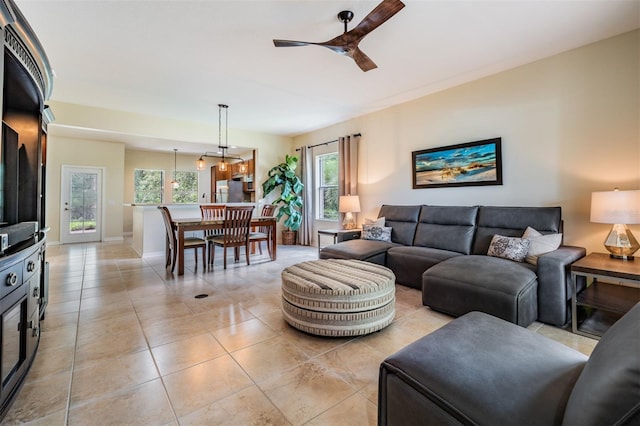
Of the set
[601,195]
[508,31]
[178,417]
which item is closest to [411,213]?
[601,195]

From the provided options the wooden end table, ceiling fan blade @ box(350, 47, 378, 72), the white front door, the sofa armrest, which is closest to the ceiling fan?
ceiling fan blade @ box(350, 47, 378, 72)

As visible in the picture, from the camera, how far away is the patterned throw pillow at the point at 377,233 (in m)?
4.33

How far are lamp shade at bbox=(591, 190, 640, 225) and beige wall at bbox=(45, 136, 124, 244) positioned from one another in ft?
30.7

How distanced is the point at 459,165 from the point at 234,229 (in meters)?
3.53

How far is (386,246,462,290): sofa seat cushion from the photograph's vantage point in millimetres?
3361

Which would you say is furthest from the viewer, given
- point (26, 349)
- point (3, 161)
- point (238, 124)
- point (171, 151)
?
point (171, 151)

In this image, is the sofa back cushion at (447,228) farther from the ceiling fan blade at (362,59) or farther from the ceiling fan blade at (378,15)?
the ceiling fan blade at (378,15)

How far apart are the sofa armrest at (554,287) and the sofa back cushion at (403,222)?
175 centimetres

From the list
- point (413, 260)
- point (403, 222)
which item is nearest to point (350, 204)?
point (403, 222)

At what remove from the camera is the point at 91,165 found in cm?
727

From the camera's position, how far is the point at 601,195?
259cm

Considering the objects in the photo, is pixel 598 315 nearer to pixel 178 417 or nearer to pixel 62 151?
pixel 178 417

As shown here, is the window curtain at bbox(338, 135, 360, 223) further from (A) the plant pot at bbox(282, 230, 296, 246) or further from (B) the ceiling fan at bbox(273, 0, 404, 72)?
(B) the ceiling fan at bbox(273, 0, 404, 72)

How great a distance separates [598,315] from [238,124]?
6.34 metres
